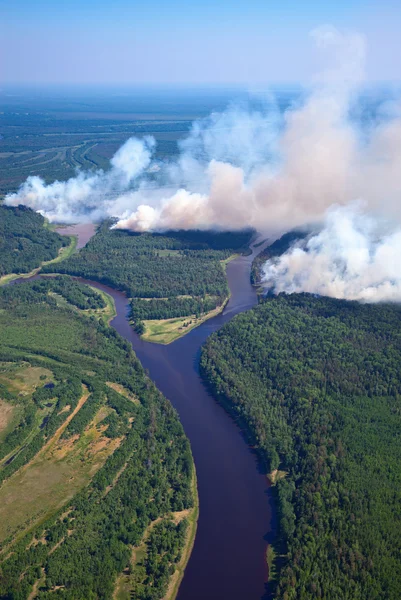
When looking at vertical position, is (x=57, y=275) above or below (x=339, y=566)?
above

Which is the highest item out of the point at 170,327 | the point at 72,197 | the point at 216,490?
the point at 72,197

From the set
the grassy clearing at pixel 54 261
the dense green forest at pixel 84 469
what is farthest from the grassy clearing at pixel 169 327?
the grassy clearing at pixel 54 261

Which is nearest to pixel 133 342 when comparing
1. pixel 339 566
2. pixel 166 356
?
pixel 166 356

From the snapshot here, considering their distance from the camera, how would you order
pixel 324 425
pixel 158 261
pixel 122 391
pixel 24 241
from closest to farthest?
pixel 324 425 → pixel 122 391 → pixel 158 261 → pixel 24 241

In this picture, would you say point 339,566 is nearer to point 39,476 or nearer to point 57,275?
point 39,476

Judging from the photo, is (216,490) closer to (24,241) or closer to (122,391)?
(122,391)

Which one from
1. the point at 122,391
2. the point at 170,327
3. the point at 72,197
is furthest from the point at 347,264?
the point at 72,197
